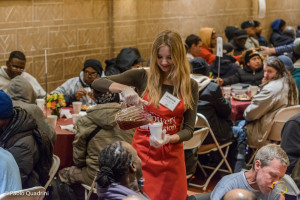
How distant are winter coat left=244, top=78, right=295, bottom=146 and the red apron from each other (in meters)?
2.58

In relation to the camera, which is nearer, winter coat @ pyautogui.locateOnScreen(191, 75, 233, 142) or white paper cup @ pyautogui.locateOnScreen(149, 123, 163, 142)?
white paper cup @ pyautogui.locateOnScreen(149, 123, 163, 142)

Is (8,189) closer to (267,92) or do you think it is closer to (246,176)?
(246,176)

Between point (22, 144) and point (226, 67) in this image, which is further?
point (226, 67)

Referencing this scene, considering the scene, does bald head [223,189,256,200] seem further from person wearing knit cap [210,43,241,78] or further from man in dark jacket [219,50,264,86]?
person wearing knit cap [210,43,241,78]

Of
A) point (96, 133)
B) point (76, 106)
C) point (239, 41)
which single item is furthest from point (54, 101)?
point (239, 41)

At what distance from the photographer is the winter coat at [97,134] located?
4.46m

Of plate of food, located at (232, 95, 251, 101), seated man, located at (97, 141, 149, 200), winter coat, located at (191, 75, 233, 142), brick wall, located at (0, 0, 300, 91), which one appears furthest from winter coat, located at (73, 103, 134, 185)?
brick wall, located at (0, 0, 300, 91)

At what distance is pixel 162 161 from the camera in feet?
11.0

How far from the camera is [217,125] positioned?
5.68m

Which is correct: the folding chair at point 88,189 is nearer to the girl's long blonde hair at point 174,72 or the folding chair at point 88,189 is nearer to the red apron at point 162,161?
the red apron at point 162,161

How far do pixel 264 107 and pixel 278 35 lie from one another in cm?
743

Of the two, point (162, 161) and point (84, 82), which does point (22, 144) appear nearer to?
point (162, 161)

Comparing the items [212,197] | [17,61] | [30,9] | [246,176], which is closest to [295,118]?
[246,176]

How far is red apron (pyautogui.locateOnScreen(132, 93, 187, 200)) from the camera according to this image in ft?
10.9
